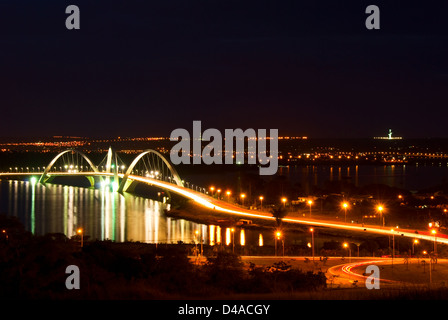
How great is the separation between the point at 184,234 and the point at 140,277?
14350mm

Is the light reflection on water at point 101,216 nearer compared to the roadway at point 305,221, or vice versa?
the roadway at point 305,221

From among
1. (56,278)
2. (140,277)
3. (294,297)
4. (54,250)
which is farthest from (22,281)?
(294,297)

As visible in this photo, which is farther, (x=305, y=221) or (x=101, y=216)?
(x=101, y=216)

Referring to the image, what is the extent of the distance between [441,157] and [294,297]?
4472 inches

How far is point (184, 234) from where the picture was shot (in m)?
24.2

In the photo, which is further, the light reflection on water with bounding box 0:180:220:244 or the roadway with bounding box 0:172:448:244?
the light reflection on water with bounding box 0:180:220:244

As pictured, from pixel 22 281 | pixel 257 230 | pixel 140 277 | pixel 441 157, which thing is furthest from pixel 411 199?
pixel 441 157

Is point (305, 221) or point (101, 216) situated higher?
point (305, 221)
